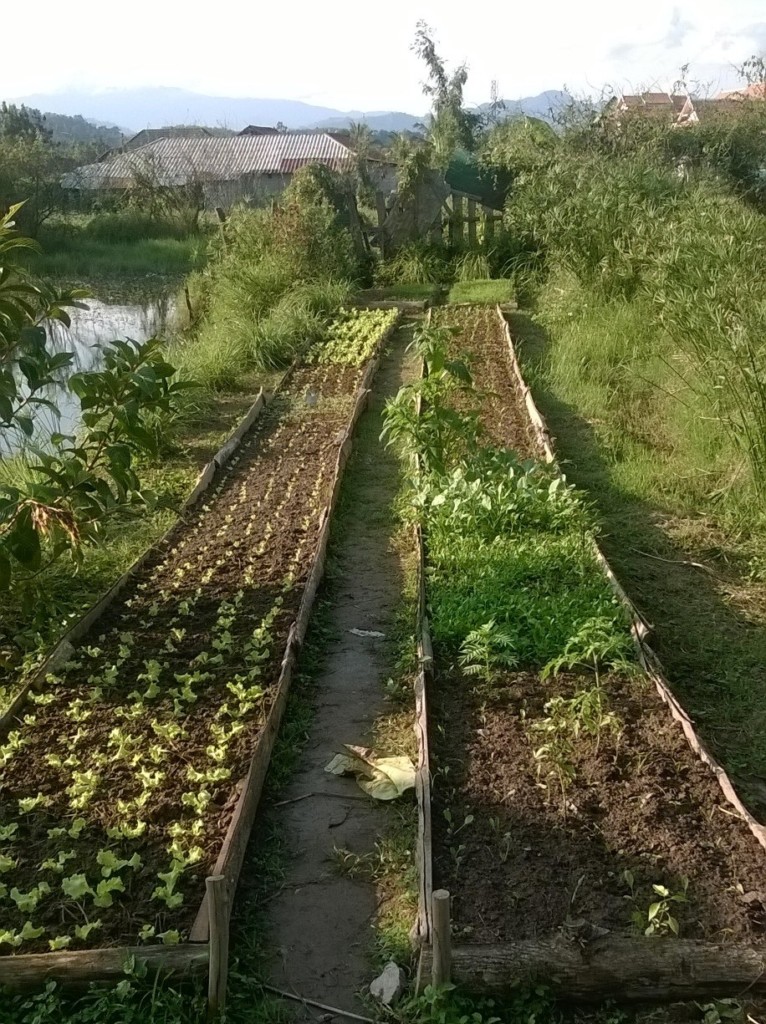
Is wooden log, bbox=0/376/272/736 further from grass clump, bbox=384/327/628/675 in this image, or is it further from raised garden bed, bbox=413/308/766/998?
raised garden bed, bbox=413/308/766/998

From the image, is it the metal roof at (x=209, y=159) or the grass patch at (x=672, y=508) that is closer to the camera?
the grass patch at (x=672, y=508)

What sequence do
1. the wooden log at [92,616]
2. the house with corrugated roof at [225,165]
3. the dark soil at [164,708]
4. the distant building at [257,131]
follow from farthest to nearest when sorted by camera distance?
the distant building at [257,131], the house with corrugated roof at [225,165], the wooden log at [92,616], the dark soil at [164,708]

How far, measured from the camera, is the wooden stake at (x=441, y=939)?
2268 mm

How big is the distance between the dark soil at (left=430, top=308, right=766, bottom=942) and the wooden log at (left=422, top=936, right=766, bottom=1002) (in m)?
0.08

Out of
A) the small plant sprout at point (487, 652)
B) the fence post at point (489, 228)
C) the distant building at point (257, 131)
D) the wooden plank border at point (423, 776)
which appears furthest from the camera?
the distant building at point (257, 131)

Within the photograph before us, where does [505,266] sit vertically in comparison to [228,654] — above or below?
above

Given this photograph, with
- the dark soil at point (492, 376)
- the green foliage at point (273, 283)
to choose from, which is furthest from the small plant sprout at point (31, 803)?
the green foliage at point (273, 283)

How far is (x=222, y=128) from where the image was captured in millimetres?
38500

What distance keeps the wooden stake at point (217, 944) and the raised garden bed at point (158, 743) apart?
8 cm

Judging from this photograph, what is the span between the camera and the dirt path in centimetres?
258

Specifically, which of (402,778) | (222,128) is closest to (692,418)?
(402,778)

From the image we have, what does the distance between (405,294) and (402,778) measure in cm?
1063

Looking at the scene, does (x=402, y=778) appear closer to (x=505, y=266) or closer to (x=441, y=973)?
(x=441, y=973)

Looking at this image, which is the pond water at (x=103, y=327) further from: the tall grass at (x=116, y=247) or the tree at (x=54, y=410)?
the tree at (x=54, y=410)
